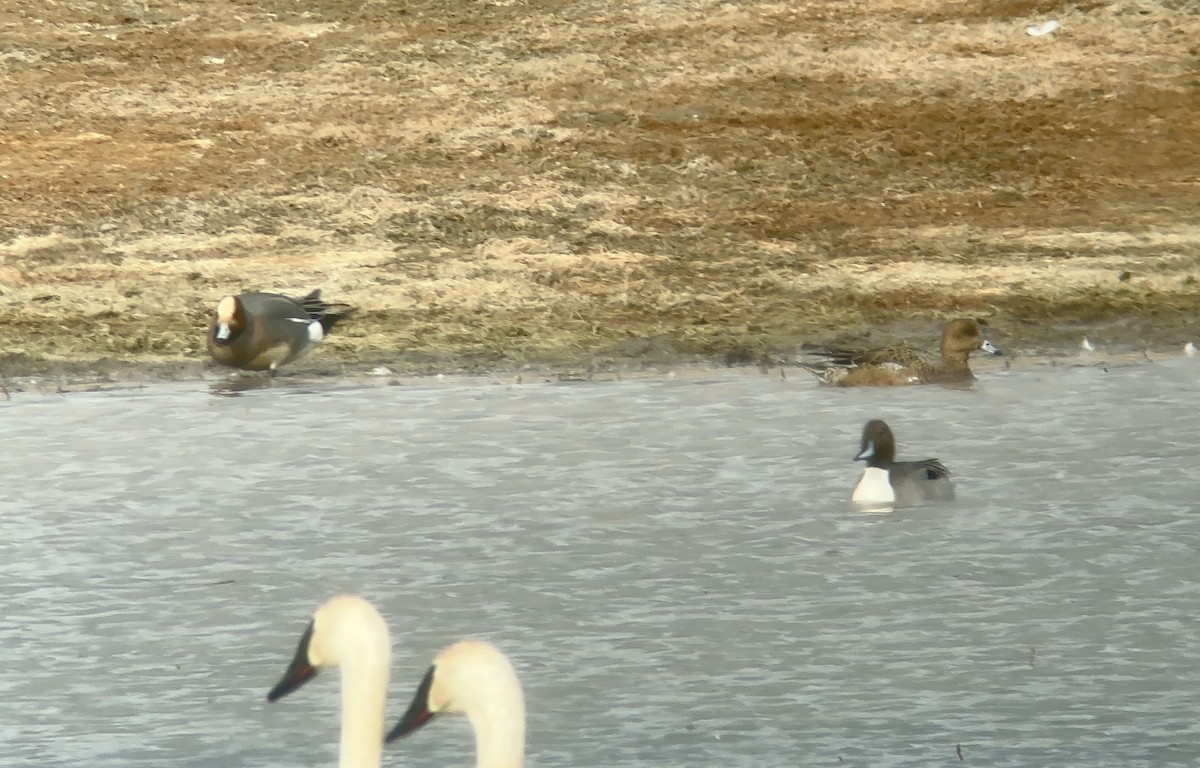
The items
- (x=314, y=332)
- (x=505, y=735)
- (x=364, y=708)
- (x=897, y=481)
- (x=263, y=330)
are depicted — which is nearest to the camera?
(x=505, y=735)

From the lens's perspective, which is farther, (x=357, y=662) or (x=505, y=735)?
(x=357, y=662)

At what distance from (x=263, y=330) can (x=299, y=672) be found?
6345 mm

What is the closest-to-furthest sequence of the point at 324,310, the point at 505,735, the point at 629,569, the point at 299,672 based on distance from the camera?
the point at 505,735, the point at 299,672, the point at 629,569, the point at 324,310

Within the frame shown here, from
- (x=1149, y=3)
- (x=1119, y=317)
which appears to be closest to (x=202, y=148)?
(x=1119, y=317)

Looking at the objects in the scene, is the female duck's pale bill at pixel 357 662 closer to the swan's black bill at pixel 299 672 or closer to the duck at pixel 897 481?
the swan's black bill at pixel 299 672

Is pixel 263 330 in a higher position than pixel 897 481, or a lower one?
higher

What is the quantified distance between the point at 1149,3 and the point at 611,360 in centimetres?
711

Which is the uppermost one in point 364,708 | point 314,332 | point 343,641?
point 343,641

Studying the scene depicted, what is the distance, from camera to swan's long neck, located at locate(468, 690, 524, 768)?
12.1ft

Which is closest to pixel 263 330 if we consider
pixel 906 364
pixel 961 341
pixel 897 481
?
pixel 906 364

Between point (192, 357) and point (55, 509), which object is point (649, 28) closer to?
point (192, 357)

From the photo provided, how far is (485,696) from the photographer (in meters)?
3.75

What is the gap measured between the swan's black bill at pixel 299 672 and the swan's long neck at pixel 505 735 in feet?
2.24

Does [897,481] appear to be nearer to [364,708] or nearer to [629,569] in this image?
[629,569]
